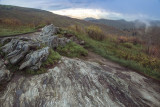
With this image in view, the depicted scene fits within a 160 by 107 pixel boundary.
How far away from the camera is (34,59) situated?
4.96m

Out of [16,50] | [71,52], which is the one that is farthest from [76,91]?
[71,52]

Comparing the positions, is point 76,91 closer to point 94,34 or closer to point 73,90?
point 73,90

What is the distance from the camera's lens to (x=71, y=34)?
508 inches

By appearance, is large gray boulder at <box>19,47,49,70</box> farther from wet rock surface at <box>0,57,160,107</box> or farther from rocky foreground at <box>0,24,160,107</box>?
wet rock surface at <box>0,57,160,107</box>

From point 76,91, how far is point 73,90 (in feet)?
0.45

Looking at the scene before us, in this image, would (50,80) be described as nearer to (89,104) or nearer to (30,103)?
(30,103)

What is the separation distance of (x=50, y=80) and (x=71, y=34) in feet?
30.9

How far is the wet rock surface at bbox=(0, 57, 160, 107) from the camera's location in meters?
3.47

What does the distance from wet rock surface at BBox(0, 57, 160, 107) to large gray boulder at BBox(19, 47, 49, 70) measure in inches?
22.9

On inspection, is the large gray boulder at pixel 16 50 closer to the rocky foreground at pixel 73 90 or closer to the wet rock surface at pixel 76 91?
the rocky foreground at pixel 73 90

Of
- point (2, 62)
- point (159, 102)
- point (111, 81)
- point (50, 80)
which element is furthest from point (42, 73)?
point (159, 102)

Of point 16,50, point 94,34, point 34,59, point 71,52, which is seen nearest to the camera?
point 34,59

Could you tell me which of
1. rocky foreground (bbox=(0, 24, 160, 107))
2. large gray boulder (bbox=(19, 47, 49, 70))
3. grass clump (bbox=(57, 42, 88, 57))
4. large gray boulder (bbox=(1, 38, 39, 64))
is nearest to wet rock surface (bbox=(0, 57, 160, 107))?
rocky foreground (bbox=(0, 24, 160, 107))

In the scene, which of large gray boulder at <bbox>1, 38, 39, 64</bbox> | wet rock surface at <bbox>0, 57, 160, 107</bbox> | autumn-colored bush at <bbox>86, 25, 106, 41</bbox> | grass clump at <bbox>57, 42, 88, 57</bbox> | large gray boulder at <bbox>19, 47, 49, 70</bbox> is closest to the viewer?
Answer: wet rock surface at <bbox>0, 57, 160, 107</bbox>
